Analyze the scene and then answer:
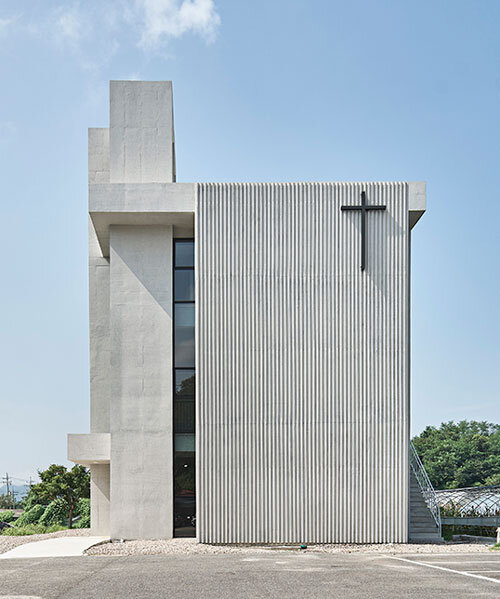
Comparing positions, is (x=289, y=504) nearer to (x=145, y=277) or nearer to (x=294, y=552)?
(x=294, y=552)

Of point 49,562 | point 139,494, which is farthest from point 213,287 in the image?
point 49,562

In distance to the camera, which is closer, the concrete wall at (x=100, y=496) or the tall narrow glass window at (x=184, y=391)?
the tall narrow glass window at (x=184, y=391)

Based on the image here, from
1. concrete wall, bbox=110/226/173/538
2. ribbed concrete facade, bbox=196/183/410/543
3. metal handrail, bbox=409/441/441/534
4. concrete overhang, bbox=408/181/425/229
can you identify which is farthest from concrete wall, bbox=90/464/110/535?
concrete overhang, bbox=408/181/425/229

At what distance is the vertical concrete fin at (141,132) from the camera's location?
63.9 feet

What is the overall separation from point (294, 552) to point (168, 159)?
35.9 ft

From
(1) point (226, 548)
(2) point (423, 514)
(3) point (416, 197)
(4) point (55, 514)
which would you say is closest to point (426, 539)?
(2) point (423, 514)

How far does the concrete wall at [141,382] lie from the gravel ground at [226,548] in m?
0.92

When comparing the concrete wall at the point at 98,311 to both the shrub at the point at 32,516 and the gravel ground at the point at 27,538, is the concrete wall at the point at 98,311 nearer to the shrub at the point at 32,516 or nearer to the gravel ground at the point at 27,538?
the gravel ground at the point at 27,538

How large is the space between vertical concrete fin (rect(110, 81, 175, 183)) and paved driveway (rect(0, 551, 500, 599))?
10.3m

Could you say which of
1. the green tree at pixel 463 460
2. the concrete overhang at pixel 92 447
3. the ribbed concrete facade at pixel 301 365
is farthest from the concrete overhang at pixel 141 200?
the green tree at pixel 463 460

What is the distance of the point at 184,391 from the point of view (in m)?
18.8

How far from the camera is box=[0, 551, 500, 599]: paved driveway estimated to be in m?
9.73

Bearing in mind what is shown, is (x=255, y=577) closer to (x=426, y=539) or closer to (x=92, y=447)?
(x=426, y=539)

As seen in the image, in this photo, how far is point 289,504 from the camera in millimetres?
17562
